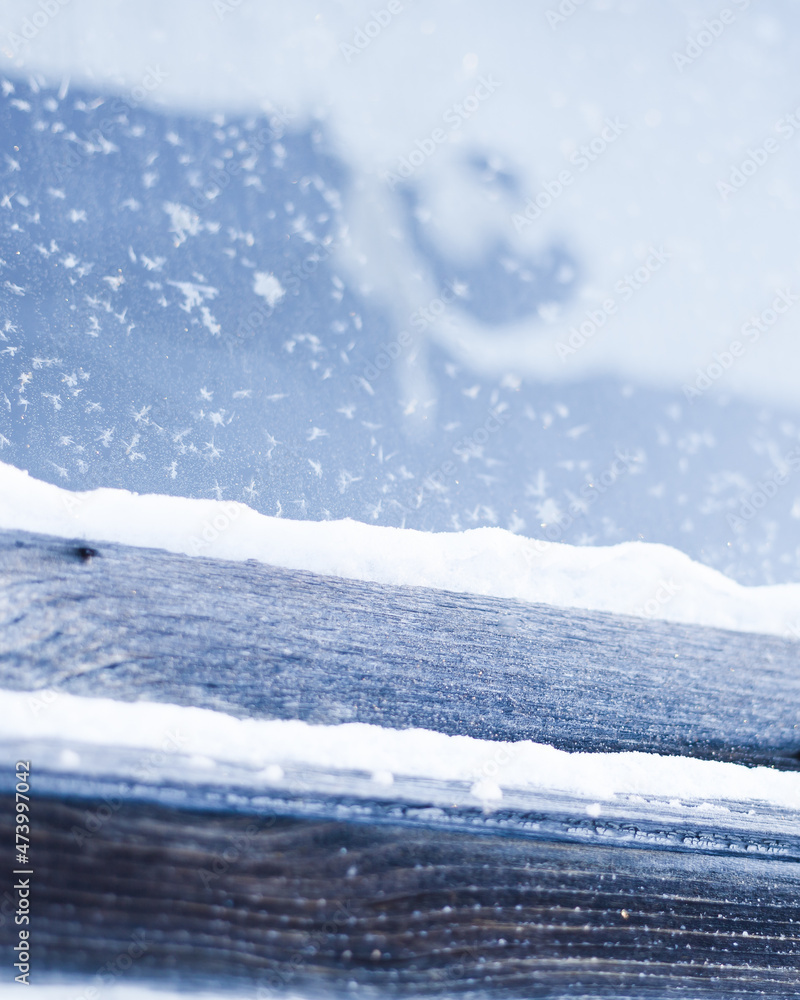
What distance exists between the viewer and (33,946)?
578 mm

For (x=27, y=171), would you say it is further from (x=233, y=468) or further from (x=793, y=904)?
(x=793, y=904)

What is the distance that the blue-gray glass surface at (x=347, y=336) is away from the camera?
72cm

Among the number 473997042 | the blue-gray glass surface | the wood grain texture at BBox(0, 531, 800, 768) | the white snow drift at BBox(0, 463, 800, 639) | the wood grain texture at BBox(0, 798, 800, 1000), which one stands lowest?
the wood grain texture at BBox(0, 798, 800, 1000)

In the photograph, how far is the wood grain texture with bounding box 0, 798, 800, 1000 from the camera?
58 cm

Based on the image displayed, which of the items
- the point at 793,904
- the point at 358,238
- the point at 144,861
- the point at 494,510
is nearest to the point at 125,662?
the point at 144,861

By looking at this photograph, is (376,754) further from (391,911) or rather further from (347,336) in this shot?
(347,336)

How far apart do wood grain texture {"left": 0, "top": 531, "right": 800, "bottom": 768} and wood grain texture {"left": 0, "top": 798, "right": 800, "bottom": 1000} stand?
0.13 metres

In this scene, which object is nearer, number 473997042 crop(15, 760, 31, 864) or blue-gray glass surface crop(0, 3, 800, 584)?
number 473997042 crop(15, 760, 31, 864)

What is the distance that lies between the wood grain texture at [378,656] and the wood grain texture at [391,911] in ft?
0.42

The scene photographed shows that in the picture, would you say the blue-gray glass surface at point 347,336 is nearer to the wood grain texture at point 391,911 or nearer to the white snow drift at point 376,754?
the white snow drift at point 376,754

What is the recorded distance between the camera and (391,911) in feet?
2.10

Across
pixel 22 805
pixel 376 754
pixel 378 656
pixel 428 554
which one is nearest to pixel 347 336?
pixel 428 554

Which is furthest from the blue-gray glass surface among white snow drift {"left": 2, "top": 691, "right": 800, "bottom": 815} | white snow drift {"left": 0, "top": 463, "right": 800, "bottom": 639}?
white snow drift {"left": 2, "top": 691, "right": 800, "bottom": 815}

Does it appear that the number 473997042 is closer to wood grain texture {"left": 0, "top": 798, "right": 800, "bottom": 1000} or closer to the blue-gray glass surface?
wood grain texture {"left": 0, "top": 798, "right": 800, "bottom": 1000}
